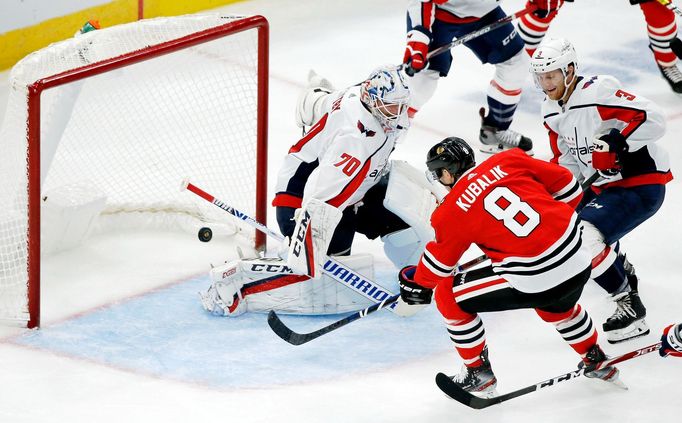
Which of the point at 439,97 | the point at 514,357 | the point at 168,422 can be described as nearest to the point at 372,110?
the point at 514,357

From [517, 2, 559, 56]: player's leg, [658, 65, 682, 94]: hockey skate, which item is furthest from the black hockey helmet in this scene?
[658, 65, 682, 94]: hockey skate

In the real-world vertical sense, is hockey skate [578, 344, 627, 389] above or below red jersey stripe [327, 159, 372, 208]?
below

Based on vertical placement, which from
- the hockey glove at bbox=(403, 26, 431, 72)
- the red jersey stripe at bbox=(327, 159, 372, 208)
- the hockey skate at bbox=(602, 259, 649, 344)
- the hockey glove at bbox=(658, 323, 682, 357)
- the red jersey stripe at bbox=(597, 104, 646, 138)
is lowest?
the hockey skate at bbox=(602, 259, 649, 344)

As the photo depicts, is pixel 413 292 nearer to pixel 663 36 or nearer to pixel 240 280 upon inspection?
pixel 240 280

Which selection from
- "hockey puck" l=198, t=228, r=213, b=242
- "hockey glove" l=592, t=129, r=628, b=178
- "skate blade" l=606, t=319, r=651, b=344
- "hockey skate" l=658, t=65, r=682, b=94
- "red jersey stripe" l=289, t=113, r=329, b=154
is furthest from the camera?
"hockey skate" l=658, t=65, r=682, b=94

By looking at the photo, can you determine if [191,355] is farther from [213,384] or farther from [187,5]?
[187,5]

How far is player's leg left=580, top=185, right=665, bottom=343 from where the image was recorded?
3.86m

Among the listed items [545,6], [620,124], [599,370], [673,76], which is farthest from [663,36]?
[599,370]

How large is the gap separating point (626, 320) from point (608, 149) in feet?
1.81

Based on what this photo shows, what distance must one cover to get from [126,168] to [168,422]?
5.41 feet

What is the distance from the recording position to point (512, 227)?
326cm

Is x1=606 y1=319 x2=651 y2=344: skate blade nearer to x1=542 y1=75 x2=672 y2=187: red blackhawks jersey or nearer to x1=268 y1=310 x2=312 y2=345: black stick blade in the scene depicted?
x1=542 y1=75 x2=672 y2=187: red blackhawks jersey

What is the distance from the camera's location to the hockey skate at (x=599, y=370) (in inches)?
141

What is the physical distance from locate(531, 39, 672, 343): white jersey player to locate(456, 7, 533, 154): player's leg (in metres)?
1.31
